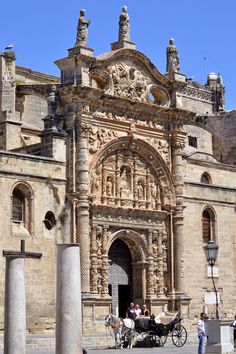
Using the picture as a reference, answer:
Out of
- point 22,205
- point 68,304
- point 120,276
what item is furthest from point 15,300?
point 120,276

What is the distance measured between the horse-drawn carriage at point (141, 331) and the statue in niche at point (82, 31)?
12.2m

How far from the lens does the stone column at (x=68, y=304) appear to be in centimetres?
1714

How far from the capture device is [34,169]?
1330 inches

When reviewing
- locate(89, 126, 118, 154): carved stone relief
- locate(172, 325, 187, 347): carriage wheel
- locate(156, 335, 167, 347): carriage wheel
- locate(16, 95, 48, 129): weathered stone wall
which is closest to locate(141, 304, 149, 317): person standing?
locate(172, 325, 187, 347): carriage wheel

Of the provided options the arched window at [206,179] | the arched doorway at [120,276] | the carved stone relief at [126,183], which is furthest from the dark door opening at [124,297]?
the arched window at [206,179]

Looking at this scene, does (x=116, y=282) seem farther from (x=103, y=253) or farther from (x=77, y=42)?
(x=77, y=42)

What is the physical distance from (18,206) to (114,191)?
17.0ft

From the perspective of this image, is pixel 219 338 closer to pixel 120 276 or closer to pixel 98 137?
pixel 120 276

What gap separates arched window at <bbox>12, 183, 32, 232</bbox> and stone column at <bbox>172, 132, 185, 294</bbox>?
8397 mm

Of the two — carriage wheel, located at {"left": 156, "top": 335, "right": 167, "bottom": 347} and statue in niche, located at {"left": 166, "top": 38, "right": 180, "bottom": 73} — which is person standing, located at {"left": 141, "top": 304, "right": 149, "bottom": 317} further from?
statue in niche, located at {"left": 166, "top": 38, "right": 180, "bottom": 73}

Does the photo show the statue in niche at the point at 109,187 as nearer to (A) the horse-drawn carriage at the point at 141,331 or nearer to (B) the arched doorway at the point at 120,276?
(B) the arched doorway at the point at 120,276

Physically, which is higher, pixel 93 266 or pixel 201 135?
pixel 201 135

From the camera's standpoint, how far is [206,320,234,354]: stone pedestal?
79.9 feet

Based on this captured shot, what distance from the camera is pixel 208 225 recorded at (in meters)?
41.6
